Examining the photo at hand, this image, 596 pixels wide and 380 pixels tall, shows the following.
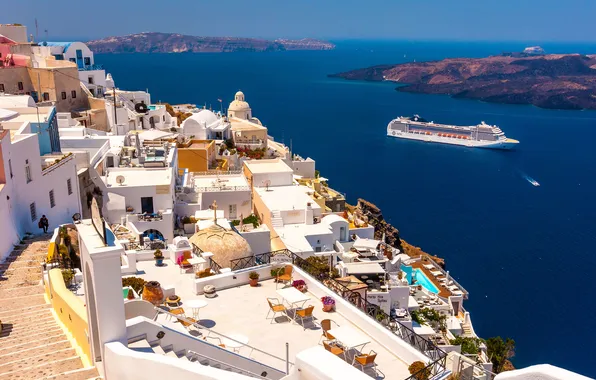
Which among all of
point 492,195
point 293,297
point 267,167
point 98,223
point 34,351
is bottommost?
point 492,195

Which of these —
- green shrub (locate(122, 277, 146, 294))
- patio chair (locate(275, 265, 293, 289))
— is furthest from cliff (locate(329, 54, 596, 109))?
green shrub (locate(122, 277, 146, 294))

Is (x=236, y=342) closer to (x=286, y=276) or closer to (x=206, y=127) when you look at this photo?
(x=286, y=276)

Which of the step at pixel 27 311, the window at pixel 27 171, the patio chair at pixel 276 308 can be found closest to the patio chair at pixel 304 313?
the patio chair at pixel 276 308

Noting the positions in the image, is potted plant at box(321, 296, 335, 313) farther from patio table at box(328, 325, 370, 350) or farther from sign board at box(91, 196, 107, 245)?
sign board at box(91, 196, 107, 245)

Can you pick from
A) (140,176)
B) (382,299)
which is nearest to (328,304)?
(382,299)

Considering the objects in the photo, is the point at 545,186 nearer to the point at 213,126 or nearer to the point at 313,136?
the point at 313,136

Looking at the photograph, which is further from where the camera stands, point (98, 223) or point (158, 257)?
point (158, 257)
